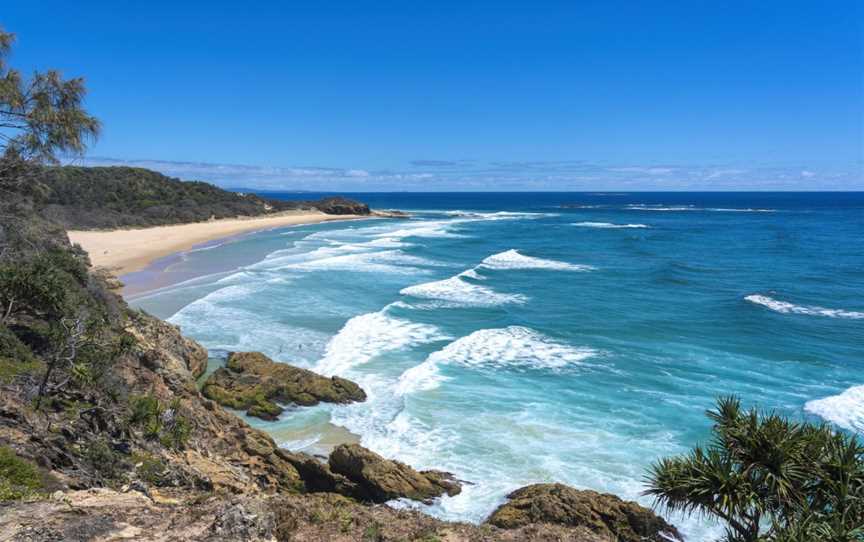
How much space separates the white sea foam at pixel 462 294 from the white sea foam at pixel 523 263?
834cm

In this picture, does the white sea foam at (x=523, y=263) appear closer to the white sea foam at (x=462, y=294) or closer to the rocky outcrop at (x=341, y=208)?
the white sea foam at (x=462, y=294)

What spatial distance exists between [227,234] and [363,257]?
24.5 meters

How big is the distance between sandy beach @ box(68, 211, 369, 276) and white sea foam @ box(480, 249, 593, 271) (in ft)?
80.5

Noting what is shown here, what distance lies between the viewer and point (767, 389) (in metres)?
18.0

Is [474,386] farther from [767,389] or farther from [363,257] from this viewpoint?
[363,257]

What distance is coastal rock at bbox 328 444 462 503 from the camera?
11406mm

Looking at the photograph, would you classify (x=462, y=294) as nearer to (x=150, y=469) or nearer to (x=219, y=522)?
(x=150, y=469)

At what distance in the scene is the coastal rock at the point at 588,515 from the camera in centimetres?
1022

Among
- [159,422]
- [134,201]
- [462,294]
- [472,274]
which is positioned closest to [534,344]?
[462,294]

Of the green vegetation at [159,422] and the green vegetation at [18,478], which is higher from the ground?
the green vegetation at [18,478]

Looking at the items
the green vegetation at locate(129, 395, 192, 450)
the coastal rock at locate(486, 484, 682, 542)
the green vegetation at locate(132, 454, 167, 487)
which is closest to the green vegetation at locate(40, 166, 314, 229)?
the green vegetation at locate(129, 395, 192, 450)

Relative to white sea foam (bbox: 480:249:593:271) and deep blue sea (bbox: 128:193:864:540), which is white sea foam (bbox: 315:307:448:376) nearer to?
deep blue sea (bbox: 128:193:864:540)

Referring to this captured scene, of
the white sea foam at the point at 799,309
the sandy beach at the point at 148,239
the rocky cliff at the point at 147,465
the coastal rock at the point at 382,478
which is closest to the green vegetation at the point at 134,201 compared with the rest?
the sandy beach at the point at 148,239

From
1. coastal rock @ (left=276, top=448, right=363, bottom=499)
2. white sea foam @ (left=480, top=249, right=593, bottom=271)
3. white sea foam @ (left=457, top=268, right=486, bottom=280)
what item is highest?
white sea foam @ (left=480, top=249, right=593, bottom=271)
